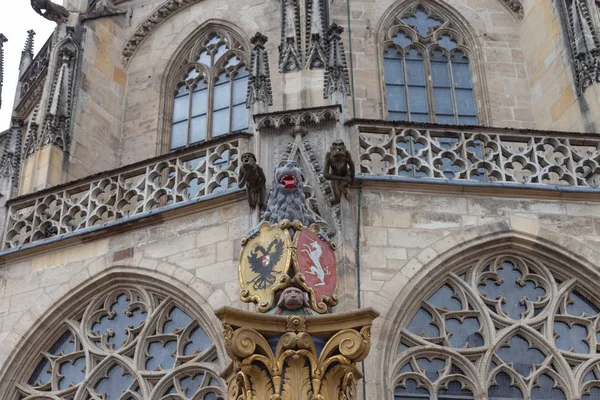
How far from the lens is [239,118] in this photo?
14.5m

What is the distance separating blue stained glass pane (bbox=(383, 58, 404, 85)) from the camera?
1433 cm

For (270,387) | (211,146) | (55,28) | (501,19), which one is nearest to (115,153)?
(55,28)

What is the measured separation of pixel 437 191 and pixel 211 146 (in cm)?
247

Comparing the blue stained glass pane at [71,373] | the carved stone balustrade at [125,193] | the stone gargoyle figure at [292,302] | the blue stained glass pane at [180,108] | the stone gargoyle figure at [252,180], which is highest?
the blue stained glass pane at [180,108]

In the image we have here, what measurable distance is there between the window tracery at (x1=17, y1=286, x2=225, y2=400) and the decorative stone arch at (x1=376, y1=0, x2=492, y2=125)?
438 centimetres

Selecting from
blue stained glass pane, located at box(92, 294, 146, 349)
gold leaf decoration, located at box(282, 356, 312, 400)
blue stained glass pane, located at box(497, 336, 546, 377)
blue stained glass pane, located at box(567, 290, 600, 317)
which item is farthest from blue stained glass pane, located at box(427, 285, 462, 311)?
blue stained glass pane, located at box(92, 294, 146, 349)

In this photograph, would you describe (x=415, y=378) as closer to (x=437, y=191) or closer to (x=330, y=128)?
(x=437, y=191)

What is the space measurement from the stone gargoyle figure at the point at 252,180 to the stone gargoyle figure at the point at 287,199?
935 millimetres

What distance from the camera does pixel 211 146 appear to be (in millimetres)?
11641

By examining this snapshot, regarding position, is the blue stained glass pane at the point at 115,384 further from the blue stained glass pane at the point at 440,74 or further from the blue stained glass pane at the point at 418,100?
the blue stained glass pane at the point at 440,74

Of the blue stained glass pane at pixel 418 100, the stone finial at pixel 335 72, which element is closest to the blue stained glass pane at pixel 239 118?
the blue stained glass pane at pixel 418 100

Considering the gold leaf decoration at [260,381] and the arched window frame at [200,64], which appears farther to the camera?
the arched window frame at [200,64]

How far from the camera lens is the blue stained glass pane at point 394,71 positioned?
14.3m

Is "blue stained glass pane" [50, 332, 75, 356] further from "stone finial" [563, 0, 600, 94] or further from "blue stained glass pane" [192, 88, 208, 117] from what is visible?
"stone finial" [563, 0, 600, 94]
